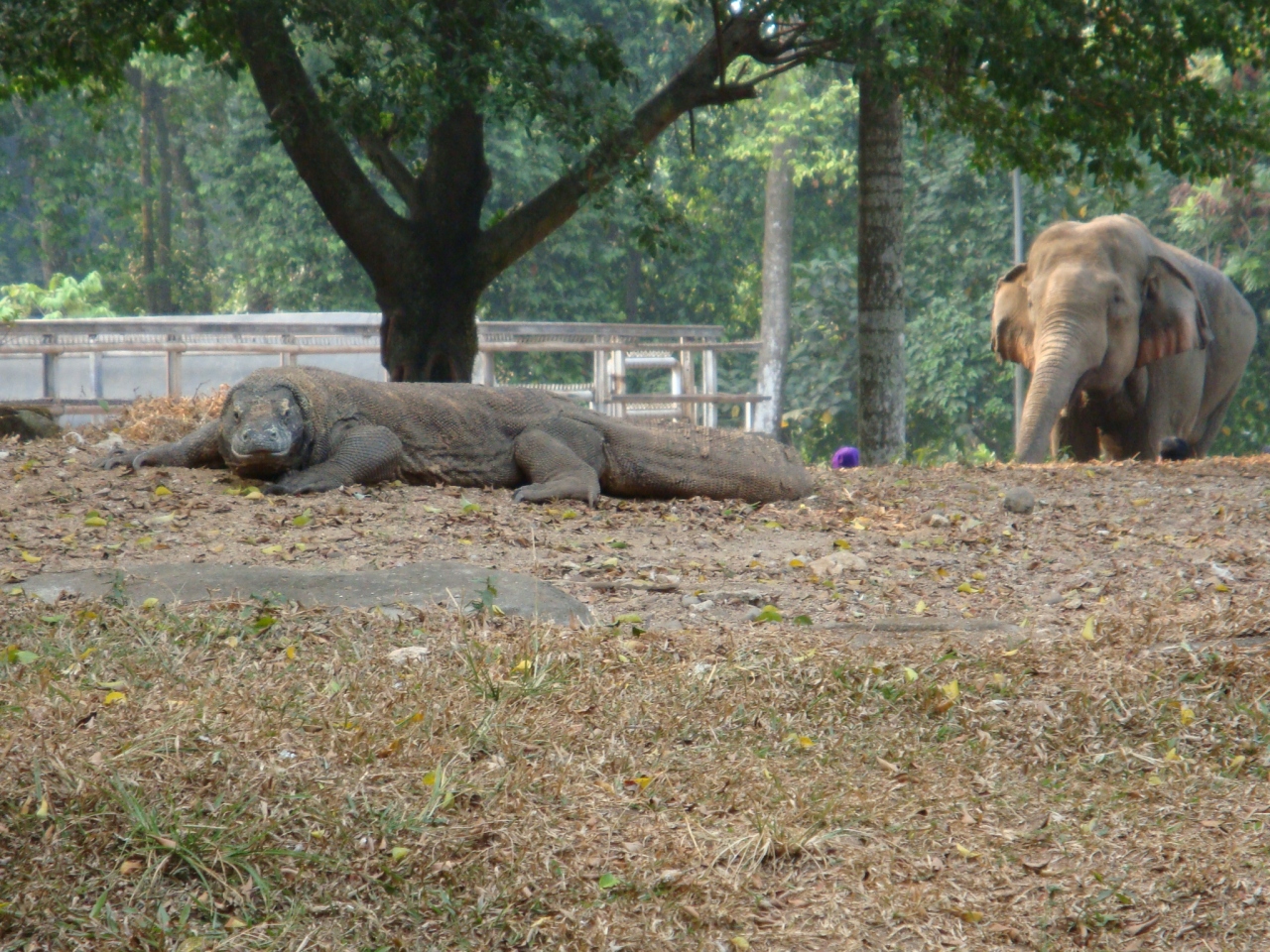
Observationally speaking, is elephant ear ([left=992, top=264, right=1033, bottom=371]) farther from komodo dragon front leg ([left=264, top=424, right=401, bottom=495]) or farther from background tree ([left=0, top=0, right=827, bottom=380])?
komodo dragon front leg ([left=264, top=424, right=401, bottom=495])

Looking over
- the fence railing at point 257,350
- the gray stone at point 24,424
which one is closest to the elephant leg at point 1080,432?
the fence railing at point 257,350

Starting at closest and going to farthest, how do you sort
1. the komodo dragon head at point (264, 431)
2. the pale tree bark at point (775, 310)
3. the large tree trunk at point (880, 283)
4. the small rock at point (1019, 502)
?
the komodo dragon head at point (264, 431), the small rock at point (1019, 502), the large tree trunk at point (880, 283), the pale tree bark at point (775, 310)

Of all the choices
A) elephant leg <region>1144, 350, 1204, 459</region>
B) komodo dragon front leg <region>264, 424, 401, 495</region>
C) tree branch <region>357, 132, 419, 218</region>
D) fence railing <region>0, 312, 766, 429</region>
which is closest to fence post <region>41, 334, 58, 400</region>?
fence railing <region>0, 312, 766, 429</region>

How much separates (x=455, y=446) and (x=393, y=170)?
12.8ft

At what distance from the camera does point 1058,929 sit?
2711 mm

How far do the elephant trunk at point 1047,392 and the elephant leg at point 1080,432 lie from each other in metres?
1.92

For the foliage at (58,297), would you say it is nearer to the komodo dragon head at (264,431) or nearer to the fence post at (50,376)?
the fence post at (50,376)

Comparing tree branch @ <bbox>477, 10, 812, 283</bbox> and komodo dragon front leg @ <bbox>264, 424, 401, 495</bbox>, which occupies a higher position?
tree branch @ <bbox>477, 10, 812, 283</bbox>

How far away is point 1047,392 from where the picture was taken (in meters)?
11.5

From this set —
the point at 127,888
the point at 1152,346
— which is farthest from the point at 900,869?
the point at 1152,346

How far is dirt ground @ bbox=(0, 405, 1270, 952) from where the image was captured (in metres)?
2.62

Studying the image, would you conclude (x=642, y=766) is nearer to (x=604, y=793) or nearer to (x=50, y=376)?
(x=604, y=793)

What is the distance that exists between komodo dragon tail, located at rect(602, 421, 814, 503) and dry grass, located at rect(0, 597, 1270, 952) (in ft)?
12.1

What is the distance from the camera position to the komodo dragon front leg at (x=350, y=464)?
6922mm
